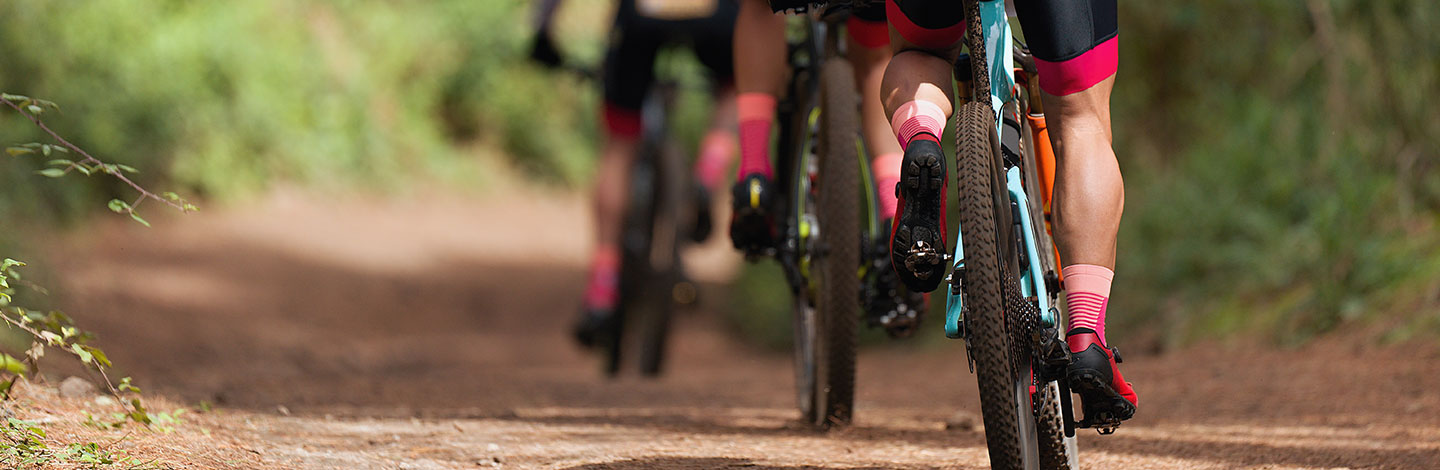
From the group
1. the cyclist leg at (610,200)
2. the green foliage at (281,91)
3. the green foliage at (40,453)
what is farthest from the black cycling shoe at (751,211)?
the green foliage at (281,91)

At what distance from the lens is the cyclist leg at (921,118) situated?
88.1 inches

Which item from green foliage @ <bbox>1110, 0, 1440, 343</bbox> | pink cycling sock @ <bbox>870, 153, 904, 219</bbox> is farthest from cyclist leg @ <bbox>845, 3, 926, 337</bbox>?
green foliage @ <bbox>1110, 0, 1440, 343</bbox>

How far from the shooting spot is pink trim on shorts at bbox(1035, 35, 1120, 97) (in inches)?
91.7

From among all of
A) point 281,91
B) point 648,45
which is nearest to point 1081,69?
point 648,45

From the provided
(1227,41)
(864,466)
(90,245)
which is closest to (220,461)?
(864,466)

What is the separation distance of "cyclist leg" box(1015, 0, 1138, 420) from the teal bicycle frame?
56 millimetres

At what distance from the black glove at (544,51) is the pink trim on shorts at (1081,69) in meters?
3.98

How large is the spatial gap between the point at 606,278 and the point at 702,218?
56 cm

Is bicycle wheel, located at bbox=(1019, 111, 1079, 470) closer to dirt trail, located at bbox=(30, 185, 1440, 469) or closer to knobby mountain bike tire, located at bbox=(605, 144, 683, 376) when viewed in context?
dirt trail, located at bbox=(30, 185, 1440, 469)

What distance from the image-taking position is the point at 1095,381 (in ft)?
7.18

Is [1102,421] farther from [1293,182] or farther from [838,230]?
[1293,182]

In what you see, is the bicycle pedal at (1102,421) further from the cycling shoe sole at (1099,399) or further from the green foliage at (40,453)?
the green foliage at (40,453)

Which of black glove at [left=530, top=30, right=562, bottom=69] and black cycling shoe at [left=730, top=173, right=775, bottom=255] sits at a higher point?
black glove at [left=530, top=30, right=562, bottom=69]

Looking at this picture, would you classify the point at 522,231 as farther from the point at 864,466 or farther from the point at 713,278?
the point at 864,466
